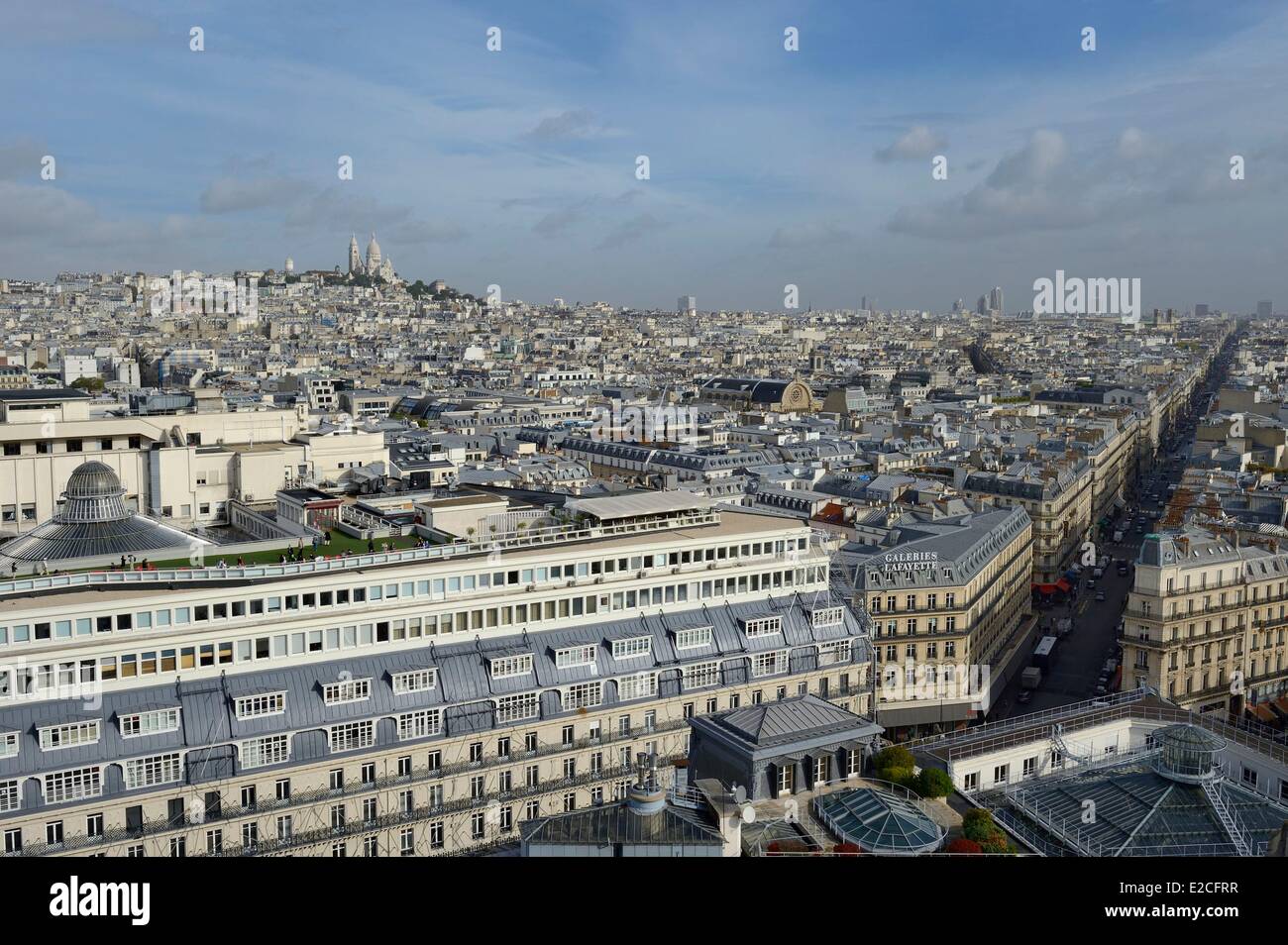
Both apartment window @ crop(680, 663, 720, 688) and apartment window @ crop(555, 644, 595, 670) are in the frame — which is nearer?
apartment window @ crop(555, 644, 595, 670)

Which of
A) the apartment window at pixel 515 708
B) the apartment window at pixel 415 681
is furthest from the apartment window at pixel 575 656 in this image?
the apartment window at pixel 415 681

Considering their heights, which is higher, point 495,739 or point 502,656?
point 502,656

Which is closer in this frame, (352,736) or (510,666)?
(352,736)

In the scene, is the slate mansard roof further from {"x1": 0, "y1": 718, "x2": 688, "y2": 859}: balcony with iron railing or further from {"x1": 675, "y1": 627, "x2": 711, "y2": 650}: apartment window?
{"x1": 0, "y1": 718, "x2": 688, "y2": 859}: balcony with iron railing

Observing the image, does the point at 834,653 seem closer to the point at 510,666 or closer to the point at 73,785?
the point at 510,666

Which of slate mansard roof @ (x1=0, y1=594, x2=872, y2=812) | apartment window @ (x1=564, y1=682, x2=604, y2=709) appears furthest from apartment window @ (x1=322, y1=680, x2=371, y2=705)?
apartment window @ (x1=564, y1=682, x2=604, y2=709)

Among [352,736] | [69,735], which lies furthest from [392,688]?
[69,735]

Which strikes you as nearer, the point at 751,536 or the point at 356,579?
the point at 356,579

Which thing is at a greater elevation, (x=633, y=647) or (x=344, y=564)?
(x=344, y=564)

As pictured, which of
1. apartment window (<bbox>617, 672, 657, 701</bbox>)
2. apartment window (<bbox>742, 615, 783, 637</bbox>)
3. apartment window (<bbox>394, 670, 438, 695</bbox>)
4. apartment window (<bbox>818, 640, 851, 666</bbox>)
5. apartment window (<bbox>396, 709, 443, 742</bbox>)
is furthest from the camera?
apartment window (<bbox>818, 640, 851, 666</bbox>)
